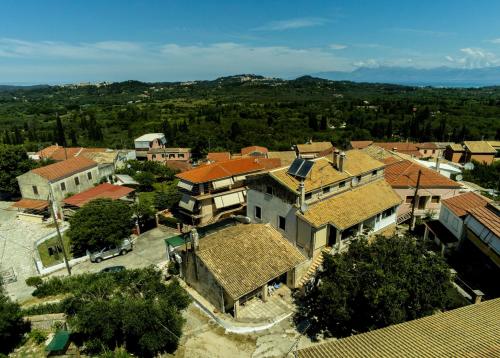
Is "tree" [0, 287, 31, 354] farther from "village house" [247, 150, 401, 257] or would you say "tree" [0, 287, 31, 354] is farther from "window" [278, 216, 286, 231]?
"window" [278, 216, 286, 231]

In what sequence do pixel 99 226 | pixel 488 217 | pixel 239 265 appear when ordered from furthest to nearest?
1. pixel 99 226
2. pixel 488 217
3. pixel 239 265

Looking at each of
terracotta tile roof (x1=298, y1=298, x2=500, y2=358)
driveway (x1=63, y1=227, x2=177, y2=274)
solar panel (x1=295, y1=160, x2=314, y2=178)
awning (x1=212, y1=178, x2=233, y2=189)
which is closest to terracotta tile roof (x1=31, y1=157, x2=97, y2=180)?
driveway (x1=63, y1=227, x2=177, y2=274)

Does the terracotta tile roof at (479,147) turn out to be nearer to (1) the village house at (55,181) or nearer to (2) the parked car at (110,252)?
(2) the parked car at (110,252)

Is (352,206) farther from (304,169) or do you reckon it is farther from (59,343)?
(59,343)

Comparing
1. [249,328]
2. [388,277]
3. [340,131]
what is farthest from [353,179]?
[340,131]

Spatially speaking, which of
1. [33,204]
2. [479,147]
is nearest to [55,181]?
[33,204]

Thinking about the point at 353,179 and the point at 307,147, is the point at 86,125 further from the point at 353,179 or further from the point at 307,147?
the point at 353,179
